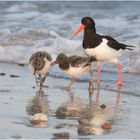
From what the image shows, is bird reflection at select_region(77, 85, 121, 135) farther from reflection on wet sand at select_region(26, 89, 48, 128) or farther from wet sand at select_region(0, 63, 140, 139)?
reflection on wet sand at select_region(26, 89, 48, 128)

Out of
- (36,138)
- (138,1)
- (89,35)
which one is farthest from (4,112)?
(138,1)

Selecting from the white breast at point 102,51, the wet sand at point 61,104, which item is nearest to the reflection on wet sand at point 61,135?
Answer: the wet sand at point 61,104

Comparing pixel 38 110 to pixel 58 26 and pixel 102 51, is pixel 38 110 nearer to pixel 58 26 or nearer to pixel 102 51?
pixel 102 51

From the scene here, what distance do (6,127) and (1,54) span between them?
6380mm

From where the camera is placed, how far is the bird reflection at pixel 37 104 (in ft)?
27.2

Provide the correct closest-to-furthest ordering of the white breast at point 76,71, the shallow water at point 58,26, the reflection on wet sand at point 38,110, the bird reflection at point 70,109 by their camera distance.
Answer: the reflection on wet sand at point 38,110, the bird reflection at point 70,109, the white breast at point 76,71, the shallow water at point 58,26

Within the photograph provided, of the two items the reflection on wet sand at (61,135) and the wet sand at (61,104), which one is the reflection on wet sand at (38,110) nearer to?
the wet sand at (61,104)

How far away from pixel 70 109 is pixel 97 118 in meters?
0.72

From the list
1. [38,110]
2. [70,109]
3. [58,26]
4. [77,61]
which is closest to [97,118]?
[70,109]

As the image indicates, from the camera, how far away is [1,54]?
13.5 meters

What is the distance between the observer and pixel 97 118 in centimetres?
786

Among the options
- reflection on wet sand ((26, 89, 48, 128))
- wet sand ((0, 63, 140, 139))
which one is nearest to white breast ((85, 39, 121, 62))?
wet sand ((0, 63, 140, 139))

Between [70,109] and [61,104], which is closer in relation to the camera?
[70,109]

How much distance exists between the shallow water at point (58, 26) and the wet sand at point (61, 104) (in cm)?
142
